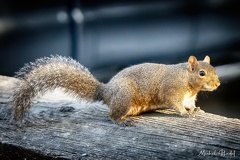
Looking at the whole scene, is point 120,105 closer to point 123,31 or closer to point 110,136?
point 110,136

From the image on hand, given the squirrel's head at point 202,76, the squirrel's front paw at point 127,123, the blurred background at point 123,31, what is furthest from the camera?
the blurred background at point 123,31

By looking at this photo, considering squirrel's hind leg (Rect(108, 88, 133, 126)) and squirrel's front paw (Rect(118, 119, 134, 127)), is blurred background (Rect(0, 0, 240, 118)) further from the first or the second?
squirrel's front paw (Rect(118, 119, 134, 127))

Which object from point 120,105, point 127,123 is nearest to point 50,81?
point 120,105

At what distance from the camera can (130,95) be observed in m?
2.29

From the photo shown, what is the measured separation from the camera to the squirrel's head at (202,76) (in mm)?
2531

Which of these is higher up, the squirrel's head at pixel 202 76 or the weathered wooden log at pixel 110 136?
the squirrel's head at pixel 202 76

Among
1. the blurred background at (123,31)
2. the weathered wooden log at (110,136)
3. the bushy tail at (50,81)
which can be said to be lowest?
the weathered wooden log at (110,136)

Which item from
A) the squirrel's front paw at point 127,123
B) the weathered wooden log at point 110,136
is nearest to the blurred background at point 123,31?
the weathered wooden log at point 110,136

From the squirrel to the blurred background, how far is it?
93 cm

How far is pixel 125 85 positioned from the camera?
2.31 metres

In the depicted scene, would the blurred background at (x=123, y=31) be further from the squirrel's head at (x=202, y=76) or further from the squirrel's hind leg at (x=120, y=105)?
the squirrel's hind leg at (x=120, y=105)

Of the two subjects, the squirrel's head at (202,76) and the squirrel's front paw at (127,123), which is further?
the squirrel's head at (202,76)

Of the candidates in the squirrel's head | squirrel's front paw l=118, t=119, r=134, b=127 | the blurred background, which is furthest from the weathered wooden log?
the blurred background

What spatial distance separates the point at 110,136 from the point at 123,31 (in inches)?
72.0
